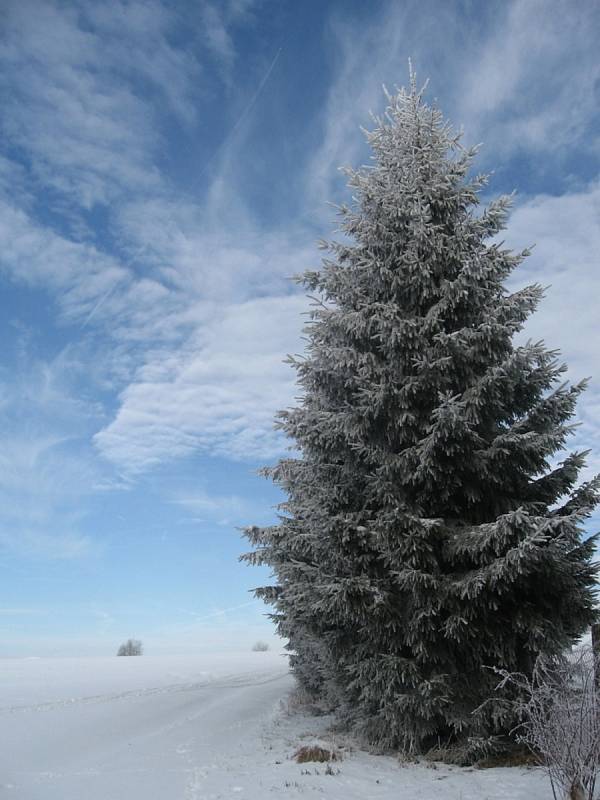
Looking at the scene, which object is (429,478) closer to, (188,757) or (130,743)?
(188,757)

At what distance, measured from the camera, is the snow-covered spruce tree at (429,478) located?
8.16 metres

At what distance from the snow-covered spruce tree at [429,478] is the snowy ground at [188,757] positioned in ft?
3.28

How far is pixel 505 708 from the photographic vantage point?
788 centimetres

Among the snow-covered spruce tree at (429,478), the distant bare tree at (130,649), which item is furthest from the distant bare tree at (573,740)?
the distant bare tree at (130,649)

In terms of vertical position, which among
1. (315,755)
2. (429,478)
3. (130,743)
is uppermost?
(429,478)

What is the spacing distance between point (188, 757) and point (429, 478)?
6157 millimetres

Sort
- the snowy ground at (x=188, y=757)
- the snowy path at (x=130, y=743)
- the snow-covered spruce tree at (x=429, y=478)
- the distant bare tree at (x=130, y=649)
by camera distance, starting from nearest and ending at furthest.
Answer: the snowy ground at (x=188, y=757)
the snowy path at (x=130, y=743)
the snow-covered spruce tree at (x=429, y=478)
the distant bare tree at (x=130, y=649)

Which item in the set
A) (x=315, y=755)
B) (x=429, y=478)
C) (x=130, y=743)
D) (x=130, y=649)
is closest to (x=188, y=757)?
(x=130, y=743)

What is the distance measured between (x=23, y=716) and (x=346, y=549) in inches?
392

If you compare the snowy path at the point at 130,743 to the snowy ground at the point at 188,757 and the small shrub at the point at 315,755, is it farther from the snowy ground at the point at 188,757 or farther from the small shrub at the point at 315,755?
the small shrub at the point at 315,755

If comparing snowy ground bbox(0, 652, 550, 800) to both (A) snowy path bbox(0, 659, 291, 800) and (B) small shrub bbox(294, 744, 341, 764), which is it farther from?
(B) small shrub bbox(294, 744, 341, 764)

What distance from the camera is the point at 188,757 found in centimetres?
945

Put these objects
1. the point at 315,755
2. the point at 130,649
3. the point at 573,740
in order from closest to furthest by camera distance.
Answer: the point at 573,740 < the point at 315,755 < the point at 130,649

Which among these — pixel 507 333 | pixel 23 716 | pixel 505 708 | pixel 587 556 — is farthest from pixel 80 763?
pixel 507 333
